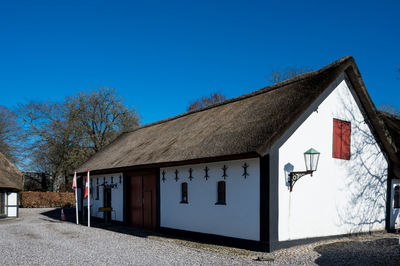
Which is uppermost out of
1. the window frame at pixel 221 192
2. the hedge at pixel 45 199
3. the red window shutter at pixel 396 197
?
the window frame at pixel 221 192

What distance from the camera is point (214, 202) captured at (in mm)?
12227

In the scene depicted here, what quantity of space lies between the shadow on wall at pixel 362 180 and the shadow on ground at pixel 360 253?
1287 mm

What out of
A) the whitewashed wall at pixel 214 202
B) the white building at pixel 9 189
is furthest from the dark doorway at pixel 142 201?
the white building at pixel 9 189

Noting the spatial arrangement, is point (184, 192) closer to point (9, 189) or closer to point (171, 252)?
point (171, 252)

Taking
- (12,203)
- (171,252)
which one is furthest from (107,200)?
(171,252)

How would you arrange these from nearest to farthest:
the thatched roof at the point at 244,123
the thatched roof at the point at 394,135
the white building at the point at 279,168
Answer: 1. the white building at the point at 279,168
2. the thatched roof at the point at 244,123
3. the thatched roof at the point at 394,135

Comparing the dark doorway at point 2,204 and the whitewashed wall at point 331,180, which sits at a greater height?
the whitewashed wall at point 331,180

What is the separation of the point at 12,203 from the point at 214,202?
16.5 m

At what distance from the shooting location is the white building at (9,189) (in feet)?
75.1

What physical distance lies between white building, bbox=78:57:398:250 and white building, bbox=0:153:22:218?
430 inches

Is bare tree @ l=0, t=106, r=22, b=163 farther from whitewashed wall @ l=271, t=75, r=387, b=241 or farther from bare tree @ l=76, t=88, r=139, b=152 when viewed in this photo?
whitewashed wall @ l=271, t=75, r=387, b=241

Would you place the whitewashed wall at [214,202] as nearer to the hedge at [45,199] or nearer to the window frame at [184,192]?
the window frame at [184,192]

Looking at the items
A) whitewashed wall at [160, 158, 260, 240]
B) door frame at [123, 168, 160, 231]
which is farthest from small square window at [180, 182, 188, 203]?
door frame at [123, 168, 160, 231]

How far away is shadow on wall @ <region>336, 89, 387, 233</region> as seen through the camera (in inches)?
504
